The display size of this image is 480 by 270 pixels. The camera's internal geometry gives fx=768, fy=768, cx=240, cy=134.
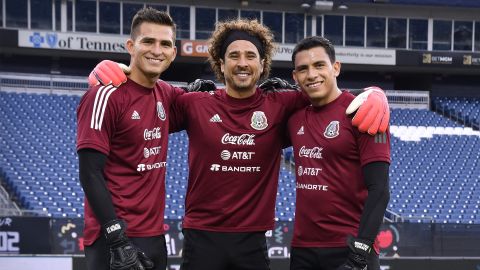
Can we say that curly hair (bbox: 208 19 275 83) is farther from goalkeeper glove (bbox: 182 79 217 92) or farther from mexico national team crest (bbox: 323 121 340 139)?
mexico national team crest (bbox: 323 121 340 139)

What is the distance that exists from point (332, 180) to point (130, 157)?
4.33ft

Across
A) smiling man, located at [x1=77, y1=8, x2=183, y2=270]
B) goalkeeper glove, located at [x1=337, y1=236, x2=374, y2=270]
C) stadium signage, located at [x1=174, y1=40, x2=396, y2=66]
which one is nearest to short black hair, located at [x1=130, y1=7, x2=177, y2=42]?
smiling man, located at [x1=77, y1=8, x2=183, y2=270]

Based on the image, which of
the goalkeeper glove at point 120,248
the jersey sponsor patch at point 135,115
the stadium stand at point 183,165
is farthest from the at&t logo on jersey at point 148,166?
the stadium stand at point 183,165

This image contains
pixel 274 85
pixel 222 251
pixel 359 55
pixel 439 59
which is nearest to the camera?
pixel 222 251

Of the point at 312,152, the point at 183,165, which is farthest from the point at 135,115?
the point at 183,165

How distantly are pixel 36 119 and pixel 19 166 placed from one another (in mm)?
4138

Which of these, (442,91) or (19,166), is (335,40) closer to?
(442,91)

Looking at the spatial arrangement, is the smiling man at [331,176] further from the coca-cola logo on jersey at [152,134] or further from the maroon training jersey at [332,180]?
the coca-cola logo on jersey at [152,134]

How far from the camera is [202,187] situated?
17.7 feet

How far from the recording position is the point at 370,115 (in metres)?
4.87

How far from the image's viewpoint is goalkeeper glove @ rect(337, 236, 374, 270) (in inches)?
186

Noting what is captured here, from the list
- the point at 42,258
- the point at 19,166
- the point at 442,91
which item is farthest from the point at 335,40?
the point at 42,258

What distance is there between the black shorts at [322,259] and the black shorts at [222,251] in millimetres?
351

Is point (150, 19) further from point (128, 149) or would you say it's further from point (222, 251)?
point (222, 251)
